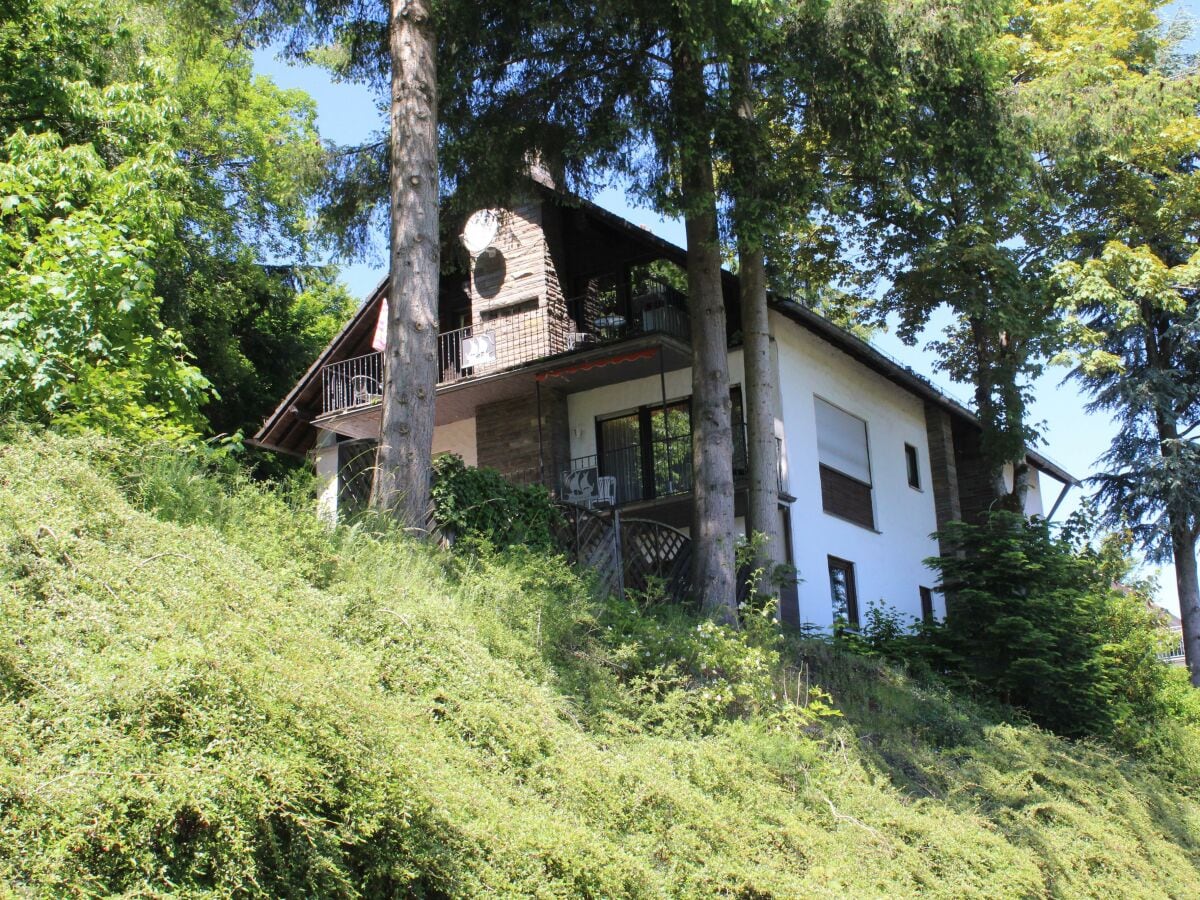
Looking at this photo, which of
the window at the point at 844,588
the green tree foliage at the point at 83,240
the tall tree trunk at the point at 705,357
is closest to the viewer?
the green tree foliage at the point at 83,240

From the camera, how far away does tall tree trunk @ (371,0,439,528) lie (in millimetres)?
10992

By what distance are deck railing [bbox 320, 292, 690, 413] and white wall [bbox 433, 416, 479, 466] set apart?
1.07 m

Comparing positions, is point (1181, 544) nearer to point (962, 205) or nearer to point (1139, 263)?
point (1139, 263)

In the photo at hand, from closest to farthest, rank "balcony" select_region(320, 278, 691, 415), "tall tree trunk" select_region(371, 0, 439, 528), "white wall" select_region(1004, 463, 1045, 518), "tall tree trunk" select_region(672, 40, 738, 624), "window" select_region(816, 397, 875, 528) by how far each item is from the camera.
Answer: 1. "tall tree trunk" select_region(371, 0, 439, 528)
2. "tall tree trunk" select_region(672, 40, 738, 624)
3. "balcony" select_region(320, 278, 691, 415)
4. "window" select_region(816, 397, 875, 528)
5. "white wall" select_region(1004, 463, 1045, 518)

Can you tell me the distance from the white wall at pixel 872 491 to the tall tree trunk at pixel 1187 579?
4602 millimetres

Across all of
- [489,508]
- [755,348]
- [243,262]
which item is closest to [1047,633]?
[755,348]

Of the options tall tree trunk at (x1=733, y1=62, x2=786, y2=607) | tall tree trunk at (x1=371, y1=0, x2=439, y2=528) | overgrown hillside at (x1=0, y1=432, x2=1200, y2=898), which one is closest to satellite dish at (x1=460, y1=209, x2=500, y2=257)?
tall tree trunk at (x1=733, y1=62, x2=786, y2=607)

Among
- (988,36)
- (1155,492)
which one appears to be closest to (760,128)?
(988,36)

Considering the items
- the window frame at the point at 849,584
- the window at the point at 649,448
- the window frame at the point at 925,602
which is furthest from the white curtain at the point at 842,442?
the window frame at the point at 925,602

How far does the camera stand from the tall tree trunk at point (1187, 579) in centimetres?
2362

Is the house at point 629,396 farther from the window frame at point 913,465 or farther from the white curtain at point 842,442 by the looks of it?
the window frame at point 913,465

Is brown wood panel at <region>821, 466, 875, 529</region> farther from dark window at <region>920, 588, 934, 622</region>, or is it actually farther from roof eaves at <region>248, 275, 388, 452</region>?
roof eaves at <region>248, 275, 388, 452</region>

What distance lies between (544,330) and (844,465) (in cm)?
586

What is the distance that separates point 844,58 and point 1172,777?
30.5 ft
